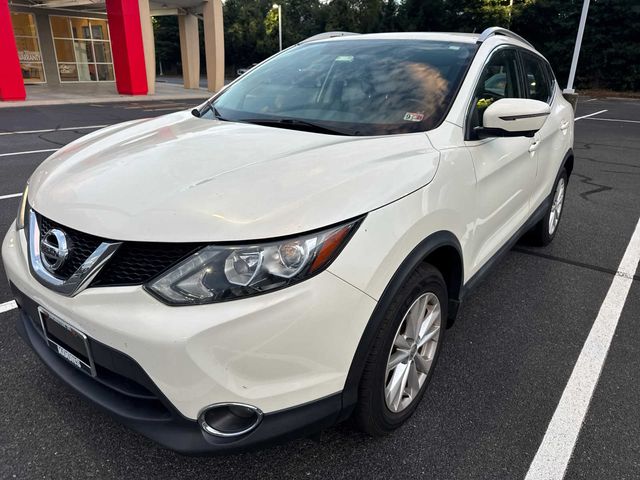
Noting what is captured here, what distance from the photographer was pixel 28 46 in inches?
958

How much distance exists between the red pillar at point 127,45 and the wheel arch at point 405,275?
64.8 feet

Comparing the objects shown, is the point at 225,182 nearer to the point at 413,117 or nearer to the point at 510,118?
the point at 413,117

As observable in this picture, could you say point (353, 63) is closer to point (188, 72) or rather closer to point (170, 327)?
point (170, 327)

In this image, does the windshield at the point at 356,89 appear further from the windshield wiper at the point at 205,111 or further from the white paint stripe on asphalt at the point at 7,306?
the white paint stripe on asphalt at the point at 7,306

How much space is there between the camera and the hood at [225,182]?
1.55 metres

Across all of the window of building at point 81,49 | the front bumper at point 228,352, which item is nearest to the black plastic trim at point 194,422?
the front bumper at point 228,352

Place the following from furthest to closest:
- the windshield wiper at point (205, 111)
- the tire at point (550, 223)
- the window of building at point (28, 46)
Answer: the window of building at point (28, 46) → the tire at point (550, 223) → the windshield wiper at point (205, 111)

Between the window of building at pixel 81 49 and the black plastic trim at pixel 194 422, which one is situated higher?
the black plastic trim at pixel 194 422

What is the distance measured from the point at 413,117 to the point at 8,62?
1766cm

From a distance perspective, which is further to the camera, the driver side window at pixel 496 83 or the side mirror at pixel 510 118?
the driver side window at pixel 496 83

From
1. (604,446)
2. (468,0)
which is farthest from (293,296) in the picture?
(468,0)

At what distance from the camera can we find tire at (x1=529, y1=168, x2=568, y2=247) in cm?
422

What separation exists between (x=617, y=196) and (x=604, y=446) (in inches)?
208

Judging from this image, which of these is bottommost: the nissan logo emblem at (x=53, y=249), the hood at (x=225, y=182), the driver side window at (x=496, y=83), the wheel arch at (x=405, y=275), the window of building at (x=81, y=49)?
the window of building at (x=81, y=49)
